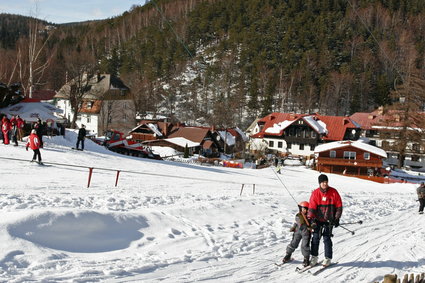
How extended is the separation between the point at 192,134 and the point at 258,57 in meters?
55.8

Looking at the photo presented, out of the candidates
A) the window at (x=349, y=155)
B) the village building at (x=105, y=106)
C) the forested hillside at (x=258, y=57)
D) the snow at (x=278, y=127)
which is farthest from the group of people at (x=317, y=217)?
the village building at (x=105, y=106)

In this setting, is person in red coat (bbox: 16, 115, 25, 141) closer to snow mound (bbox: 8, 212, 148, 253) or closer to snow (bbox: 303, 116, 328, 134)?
snow mound (bbox: 8, 212, 148, 253)

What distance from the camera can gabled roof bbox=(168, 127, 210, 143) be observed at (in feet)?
176

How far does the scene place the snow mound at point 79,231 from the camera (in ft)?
25.3

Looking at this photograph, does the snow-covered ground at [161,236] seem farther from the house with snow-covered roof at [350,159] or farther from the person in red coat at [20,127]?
the house with snow-covered roof at [350,159]

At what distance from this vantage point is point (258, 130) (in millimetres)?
67688

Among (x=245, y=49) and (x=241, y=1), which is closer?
(x=245, y=49)

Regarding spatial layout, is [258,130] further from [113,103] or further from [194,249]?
[194,249]

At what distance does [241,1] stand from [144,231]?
141m

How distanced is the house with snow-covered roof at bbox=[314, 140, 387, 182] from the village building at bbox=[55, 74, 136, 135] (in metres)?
32.5

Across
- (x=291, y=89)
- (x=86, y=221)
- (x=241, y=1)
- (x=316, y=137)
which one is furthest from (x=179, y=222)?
(x=241, y=1)

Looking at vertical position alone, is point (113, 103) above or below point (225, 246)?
above

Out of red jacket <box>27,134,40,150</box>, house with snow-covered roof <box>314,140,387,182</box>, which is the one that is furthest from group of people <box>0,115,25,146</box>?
house with snow-covered roof <box>314,140,387,182</box>

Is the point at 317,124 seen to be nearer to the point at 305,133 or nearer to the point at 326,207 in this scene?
the point at 305,133
